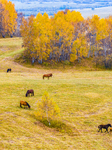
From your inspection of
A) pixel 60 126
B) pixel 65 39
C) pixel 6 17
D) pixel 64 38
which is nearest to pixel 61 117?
pixel 60 126

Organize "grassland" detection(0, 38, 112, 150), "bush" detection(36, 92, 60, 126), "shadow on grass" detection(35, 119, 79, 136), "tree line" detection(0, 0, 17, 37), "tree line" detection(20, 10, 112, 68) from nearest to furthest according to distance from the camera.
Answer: "grassland" detection(0, 38, 112, 150)
"shadow on grass" detection(35, 119, 79, 136)
"bush" detection(36, 92, 60, 126)
"tree line" detection(20, 10, 112, 68)
"tree line" detection(0, 0, 17, 37)

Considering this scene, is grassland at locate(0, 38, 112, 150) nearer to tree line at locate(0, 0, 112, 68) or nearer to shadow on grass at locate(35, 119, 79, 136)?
shadow on grass at locate(35, 119, 79, 136)

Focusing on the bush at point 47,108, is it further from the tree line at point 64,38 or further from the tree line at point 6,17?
the tree line at point 6,17

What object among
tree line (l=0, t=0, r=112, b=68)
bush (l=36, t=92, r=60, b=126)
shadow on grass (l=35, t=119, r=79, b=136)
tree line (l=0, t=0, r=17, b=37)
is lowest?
shadow on grass (l=35, t=119, r=79, b=136)

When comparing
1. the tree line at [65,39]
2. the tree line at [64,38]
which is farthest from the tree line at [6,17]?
the tree line at [64,38]

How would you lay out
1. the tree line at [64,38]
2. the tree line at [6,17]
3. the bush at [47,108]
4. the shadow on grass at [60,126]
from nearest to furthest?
the shadow on grass at [60,126] → the bush at [47,108] → the tree line at [64,38] → the tree line at [6,17]

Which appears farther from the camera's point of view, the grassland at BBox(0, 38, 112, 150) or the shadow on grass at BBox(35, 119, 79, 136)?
the shadow on grass at BBox(35, 119, 79, 136)

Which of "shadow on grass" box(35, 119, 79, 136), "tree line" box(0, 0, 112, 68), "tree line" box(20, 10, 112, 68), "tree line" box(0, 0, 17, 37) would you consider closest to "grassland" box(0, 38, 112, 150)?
"shadow on grass" box(35, 119, 79, 136)

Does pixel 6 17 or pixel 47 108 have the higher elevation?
pixel 6 17

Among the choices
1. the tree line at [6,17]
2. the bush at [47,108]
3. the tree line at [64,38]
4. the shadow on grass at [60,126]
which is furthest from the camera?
the tree line at [6,17]

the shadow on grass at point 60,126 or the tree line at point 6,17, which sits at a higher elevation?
the tree line at point 6,17

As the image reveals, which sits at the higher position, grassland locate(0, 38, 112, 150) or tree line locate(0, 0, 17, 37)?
tree line locate(0, 0, 17, 37)

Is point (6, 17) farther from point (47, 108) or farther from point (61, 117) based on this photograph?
point (47, 108)

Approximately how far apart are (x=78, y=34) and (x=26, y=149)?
178 ft
